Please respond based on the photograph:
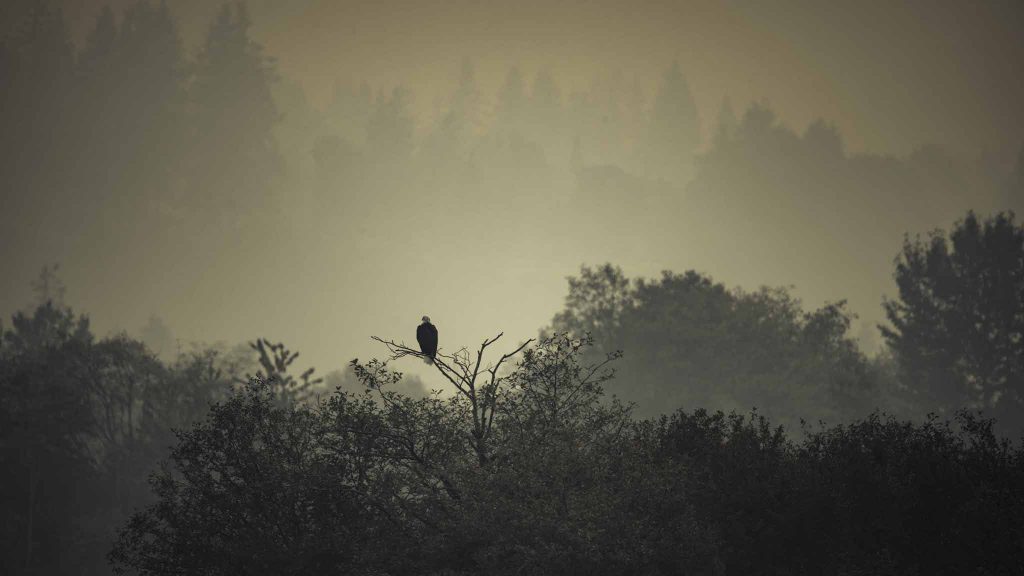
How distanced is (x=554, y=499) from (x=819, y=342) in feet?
176

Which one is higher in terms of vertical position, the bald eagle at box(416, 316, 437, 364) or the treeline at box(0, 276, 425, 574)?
the treeline at box(0, 276, 425, 574)

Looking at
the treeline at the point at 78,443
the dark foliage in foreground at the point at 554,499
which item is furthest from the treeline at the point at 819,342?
the dark foliage in foreground at the point at 554,499

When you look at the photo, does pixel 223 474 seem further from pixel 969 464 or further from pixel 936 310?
pixel 936 310

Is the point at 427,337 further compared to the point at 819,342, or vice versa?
the point at 819,342

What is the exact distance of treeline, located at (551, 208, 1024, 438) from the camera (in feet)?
207

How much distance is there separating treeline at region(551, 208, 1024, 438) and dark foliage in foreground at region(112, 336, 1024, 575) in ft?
122

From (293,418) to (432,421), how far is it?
502 centimetres

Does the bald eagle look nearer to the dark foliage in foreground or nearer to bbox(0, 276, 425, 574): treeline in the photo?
the dark foliage in foreground

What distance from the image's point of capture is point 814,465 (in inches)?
981

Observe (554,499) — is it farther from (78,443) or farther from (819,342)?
(819,342)

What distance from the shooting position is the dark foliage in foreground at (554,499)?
20234mm

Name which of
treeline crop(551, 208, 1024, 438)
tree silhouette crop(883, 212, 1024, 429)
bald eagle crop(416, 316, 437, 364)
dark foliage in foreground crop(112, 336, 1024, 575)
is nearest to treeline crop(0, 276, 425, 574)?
dark foliage in foreground crop(112, 336, 1024, 575)

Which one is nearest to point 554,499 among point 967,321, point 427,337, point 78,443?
point 427,337

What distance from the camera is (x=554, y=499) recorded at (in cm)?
1997
